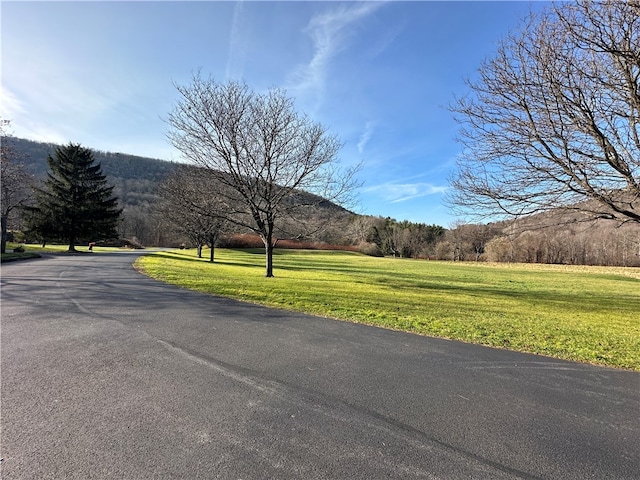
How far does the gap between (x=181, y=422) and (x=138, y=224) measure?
94428 mm

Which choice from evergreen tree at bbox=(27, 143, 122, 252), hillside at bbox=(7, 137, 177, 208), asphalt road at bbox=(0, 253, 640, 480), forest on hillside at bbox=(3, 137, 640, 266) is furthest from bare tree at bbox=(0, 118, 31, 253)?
hillside at bbox=(7, 137, 177, 208)

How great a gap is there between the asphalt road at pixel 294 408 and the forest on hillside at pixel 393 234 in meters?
6.35

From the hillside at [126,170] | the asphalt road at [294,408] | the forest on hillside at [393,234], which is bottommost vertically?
the asphalt road at [294,408]

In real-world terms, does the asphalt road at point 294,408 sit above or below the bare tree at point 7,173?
below

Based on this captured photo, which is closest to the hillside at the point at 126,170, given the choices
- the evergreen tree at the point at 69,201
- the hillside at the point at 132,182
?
the hillside at the point at 132,182

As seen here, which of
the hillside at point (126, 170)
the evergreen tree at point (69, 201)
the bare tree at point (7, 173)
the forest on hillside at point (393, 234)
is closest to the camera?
the forest on hillside at point (393, 234)

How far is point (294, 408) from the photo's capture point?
319 centimetres

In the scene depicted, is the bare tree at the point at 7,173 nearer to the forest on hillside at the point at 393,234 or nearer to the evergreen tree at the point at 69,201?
the forest on hillside at the point at 393,234

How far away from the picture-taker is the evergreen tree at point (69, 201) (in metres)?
37.4

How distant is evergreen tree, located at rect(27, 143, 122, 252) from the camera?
37.4 metres

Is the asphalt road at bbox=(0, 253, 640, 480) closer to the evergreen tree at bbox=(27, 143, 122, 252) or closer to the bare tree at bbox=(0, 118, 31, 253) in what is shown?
the bare tree at bbox=(0, 118, 31, 253)

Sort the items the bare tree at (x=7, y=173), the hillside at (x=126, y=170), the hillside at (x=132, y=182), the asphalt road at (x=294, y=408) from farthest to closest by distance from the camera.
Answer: the hillside at (x=126, y=170) < the hillside at (x=132, y=182) < the bare tree at (x=7, y=173) < the asphalt road at (x=294, y=408)

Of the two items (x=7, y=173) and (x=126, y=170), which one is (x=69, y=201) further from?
(x=126, y=170)

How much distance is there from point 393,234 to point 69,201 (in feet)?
233
